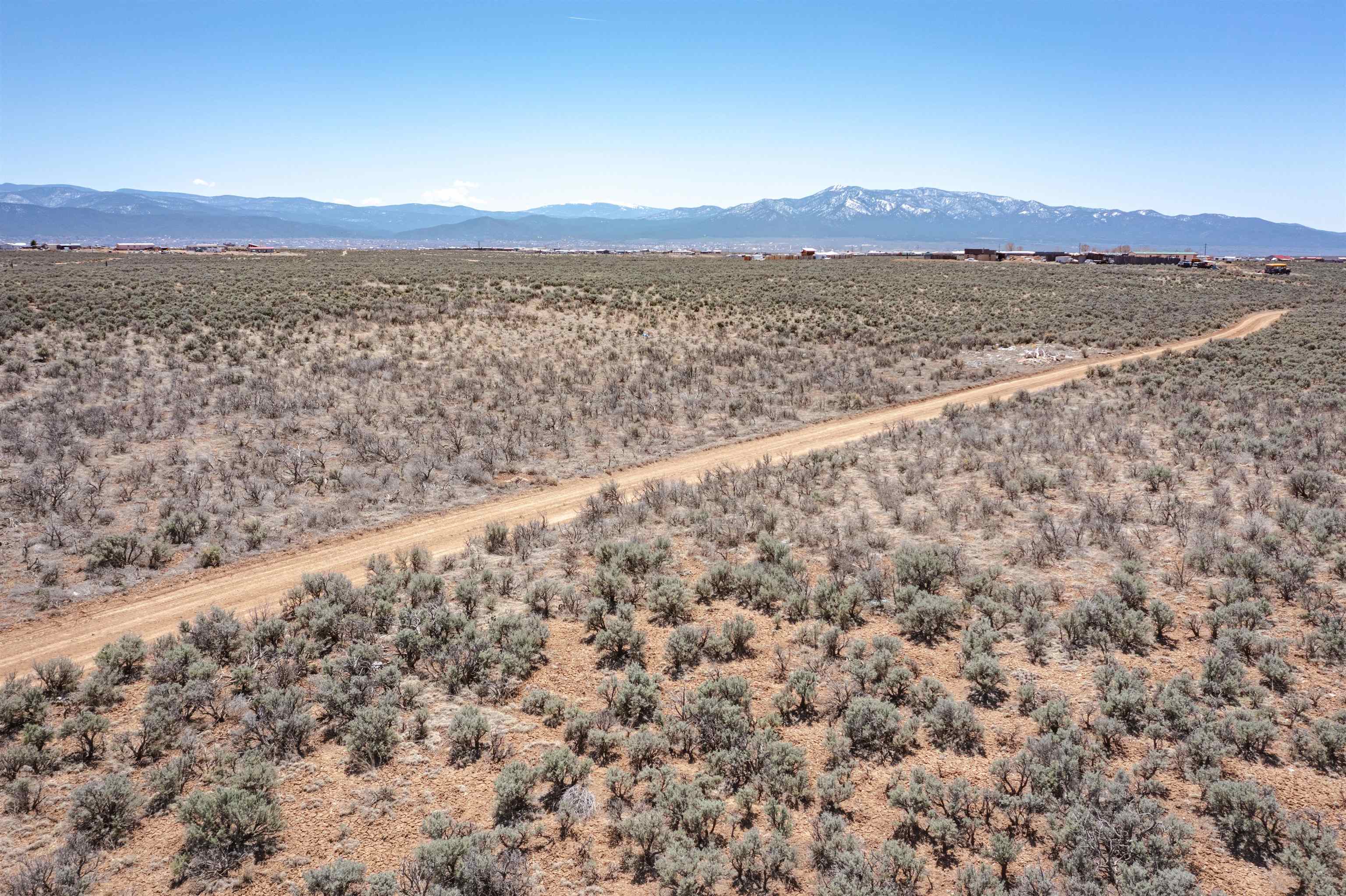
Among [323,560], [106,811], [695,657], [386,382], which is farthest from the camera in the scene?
[386,382]

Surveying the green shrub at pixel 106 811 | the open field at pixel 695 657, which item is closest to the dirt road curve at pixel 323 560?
the open field at pixel 695 657

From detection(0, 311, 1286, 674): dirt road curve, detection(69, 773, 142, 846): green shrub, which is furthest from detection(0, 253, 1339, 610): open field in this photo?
detection(69, 773, 142, 846): green shrub

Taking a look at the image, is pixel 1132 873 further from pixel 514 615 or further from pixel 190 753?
pixel 190 753

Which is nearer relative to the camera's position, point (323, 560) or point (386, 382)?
point (323, 560)

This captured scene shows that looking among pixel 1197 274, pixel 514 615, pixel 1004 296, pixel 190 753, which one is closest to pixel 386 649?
pixel 514 615

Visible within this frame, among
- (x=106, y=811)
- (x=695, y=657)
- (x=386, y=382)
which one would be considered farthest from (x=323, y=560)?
(x=386, y=382)

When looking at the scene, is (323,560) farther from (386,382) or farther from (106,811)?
(386,382)

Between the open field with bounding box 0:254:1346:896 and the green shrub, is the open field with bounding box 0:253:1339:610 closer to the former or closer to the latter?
the open field with bounding box 0:254:1346:896
